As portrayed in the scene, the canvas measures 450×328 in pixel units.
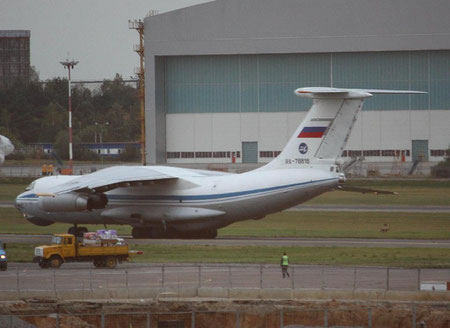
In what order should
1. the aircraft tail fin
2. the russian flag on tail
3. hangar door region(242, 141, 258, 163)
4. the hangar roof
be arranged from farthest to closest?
1. hangar door region(242, 141, 258, 163)
2. the hangar roof
3. the russian flag on tail
4. the aircraft tail fin

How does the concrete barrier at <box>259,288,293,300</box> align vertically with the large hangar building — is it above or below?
below

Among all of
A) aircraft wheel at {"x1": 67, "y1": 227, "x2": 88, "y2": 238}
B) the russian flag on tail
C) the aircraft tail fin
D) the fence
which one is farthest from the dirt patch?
aircraft wheel at {"x1": 67, "y1": 227, "x2": 88, "y2": 238}

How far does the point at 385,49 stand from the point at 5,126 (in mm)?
57515

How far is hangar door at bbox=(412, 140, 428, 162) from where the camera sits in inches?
3706

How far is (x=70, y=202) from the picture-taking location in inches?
1797

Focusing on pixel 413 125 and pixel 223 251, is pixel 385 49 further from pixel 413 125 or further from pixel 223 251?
pixel 223 251

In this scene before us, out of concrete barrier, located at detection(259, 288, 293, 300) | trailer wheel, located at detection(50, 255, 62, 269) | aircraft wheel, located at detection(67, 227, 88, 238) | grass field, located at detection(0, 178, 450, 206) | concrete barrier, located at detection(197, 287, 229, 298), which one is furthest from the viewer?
grass field, located at detection(0, 178, 450, 206)

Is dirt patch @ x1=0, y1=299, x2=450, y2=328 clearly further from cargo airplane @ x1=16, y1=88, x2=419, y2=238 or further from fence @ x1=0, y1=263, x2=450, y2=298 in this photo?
cargo airplane @ x1=16, y1=88, x2=419, y2=238

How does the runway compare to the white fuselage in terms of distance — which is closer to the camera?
the runway

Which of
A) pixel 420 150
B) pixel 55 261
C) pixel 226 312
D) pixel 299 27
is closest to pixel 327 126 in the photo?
pixel 55 261

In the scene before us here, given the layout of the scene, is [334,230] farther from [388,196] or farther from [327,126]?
[388,196]

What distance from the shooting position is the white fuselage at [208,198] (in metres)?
45.5

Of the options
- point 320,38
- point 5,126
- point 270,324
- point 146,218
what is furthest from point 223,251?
point 5,126

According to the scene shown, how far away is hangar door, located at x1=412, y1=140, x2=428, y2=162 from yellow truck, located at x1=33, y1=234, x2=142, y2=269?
203 feet
